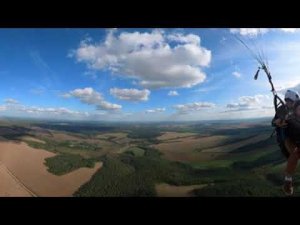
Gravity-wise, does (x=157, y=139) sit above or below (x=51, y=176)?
above
